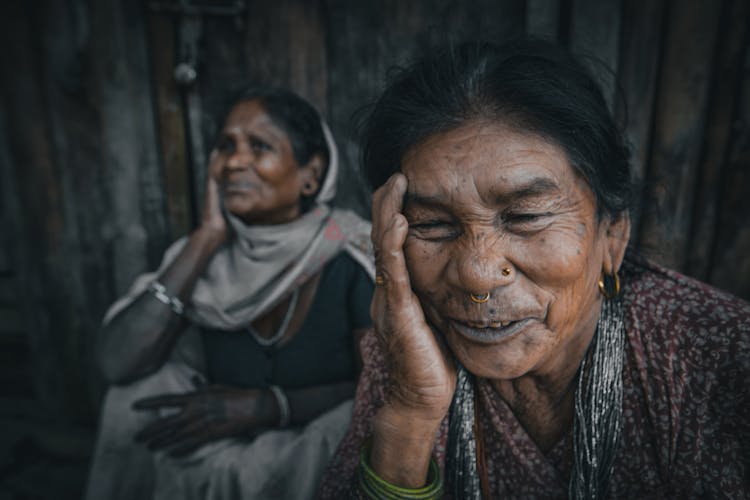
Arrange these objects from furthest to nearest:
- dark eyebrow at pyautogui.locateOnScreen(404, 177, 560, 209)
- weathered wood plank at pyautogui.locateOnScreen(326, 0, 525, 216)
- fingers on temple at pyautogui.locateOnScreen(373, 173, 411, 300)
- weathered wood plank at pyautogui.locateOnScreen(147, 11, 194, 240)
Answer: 1. weathered wood plank at pyautogui.locateOnScreen(147, 11, 194, 240)
2. weathered wood plank at pyautogui.locateOnScreen(326, 0, 525, 216)
3. fingers on temple at pyautogui.locateOnScreen(373, 173, 411, 300)
4. dark eyebrow at pyautogui.locateOnScreen(404, 177, 560, 209)

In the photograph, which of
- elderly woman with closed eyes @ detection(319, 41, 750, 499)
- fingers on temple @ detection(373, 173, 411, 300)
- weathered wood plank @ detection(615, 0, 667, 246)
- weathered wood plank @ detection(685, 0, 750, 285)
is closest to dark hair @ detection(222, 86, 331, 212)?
elderly woman with closed eyes @ detection(319, 41, 750, 499)

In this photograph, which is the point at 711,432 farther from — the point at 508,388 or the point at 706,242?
the point at 706,242

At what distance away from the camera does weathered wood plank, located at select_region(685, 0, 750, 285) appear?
6.56 ft

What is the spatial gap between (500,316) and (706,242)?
1.52 m

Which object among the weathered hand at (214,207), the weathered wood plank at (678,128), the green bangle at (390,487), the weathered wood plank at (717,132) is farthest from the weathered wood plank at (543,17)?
the green bangle at (390,487)

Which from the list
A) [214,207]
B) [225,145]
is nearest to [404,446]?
[214,207]

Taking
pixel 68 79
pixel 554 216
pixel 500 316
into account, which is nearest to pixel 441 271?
pixel 500 316

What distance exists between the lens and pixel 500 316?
4.00 ft

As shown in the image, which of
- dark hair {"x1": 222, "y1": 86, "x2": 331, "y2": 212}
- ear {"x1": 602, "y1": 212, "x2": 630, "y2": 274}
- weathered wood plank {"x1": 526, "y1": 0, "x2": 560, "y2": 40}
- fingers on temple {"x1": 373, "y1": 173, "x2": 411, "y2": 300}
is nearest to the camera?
fingers on temple {"x1": 373, "y1": 173, "x2": 411, "y2": 300}

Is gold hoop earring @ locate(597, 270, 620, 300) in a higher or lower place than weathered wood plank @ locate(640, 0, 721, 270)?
lower

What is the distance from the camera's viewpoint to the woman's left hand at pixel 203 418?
2098 mm

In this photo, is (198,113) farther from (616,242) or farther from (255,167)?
(616,242)

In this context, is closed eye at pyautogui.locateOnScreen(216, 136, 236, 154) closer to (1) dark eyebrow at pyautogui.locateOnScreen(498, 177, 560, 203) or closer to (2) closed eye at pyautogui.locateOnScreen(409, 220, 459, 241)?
(2) closed eye at pyautogui.locateOnScreen(409, 220, 459, 241)

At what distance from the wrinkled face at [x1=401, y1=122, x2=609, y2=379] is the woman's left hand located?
3.89 feet
